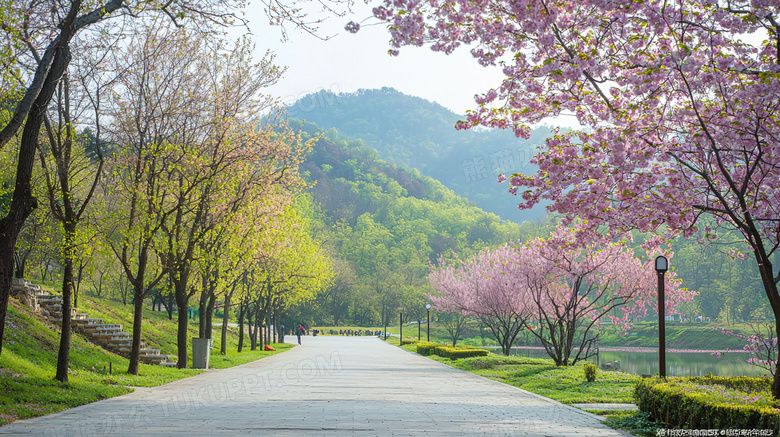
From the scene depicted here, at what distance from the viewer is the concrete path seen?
7.70 m

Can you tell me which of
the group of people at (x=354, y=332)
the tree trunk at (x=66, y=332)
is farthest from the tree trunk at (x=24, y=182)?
the group of people at (x=354, y=332)

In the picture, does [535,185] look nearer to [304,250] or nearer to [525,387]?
[525,387]

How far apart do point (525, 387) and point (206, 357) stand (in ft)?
31.2

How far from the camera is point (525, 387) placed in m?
14.6

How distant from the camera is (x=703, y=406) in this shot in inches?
281

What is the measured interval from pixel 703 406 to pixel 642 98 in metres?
4.10

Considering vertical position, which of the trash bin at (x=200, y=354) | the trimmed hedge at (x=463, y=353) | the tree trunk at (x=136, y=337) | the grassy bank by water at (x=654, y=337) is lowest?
the grassy bank by water at (x=654, y=337)

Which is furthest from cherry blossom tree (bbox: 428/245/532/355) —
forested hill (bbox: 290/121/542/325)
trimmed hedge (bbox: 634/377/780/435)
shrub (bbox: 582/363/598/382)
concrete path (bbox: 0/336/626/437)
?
forested hill (bbox: 290/121/542/325)

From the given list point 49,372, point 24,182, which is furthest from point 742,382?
point 49,372

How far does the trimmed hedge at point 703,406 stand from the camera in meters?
6.36

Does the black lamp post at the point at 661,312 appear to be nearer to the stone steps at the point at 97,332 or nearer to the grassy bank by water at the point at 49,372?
the grassy bank by water at the point at 49,372

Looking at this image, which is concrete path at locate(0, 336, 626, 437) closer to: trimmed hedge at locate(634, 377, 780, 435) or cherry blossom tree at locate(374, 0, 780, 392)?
trimmed hedge at locate(634, 377, 780, 435)

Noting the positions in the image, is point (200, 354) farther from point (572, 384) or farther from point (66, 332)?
point (572, 384)

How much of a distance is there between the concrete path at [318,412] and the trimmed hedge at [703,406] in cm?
85
